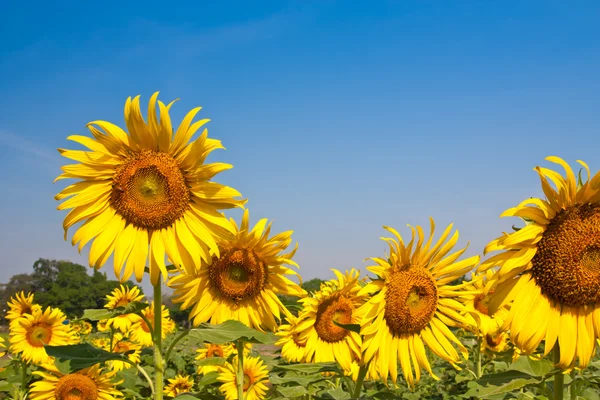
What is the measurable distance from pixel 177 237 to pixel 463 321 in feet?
7.22

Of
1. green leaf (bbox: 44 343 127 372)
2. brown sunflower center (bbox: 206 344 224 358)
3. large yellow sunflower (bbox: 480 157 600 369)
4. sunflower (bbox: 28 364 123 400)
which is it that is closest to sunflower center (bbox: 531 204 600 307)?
large yellow sunflower (bbox: 480 157 600 369)

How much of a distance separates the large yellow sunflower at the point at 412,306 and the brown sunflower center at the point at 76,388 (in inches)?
146

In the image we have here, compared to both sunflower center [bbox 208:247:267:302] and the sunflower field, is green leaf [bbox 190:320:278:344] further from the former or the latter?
sunflower center [bbox 208:247:267:302]

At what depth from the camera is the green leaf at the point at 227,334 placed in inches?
134

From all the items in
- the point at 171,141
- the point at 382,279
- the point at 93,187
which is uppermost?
the point at 171,141

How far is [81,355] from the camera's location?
3.54 metres

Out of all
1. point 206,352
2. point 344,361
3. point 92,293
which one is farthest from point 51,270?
point 344,361

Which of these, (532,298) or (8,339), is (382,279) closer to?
(532,298)

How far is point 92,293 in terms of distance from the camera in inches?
2025

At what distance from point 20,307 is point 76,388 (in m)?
2.92

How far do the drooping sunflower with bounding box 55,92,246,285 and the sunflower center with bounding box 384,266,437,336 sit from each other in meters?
1.26

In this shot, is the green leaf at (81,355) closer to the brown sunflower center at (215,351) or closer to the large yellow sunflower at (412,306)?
the large yellow sunflower at (412,306)

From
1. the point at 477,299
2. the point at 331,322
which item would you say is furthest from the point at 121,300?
the point at 477,299

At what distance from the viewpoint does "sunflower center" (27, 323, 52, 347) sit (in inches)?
316
